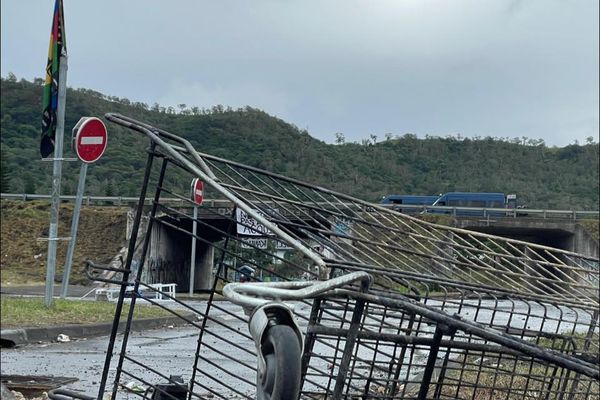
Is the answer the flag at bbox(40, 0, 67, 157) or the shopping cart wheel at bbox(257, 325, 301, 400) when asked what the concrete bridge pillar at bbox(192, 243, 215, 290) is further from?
the flag at bbox(40, 0, 67, 157)

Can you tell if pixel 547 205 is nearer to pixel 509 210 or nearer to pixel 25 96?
pixel 509 210

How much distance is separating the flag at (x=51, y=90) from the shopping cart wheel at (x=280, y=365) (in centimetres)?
814

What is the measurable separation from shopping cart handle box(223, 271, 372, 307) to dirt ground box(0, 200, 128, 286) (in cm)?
3005

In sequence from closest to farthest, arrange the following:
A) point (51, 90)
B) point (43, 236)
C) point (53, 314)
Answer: point (51, 90)
point (53, 314)
point (43, 236)

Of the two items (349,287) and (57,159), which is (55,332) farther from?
(349,287)

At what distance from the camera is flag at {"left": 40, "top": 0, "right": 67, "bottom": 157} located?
33.7 ft

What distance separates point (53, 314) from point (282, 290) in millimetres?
10028

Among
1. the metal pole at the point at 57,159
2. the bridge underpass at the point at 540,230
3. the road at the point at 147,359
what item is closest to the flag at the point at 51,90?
the metal pole at the point at 57,159

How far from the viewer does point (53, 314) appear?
11.5m

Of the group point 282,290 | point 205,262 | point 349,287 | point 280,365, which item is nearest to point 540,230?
point 205,262

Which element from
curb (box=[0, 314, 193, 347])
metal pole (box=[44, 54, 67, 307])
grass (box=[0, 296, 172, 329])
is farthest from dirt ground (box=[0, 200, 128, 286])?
curb (box=[0, 314, 193, 347])

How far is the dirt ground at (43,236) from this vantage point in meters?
33.2

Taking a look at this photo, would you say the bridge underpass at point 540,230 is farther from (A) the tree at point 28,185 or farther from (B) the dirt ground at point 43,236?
(A) the tree at point 28,185

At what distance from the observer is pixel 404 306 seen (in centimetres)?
213
